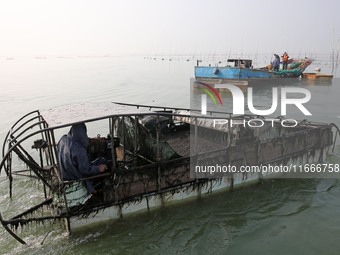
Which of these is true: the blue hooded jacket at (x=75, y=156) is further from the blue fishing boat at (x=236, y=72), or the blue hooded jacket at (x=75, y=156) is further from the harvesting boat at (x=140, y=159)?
the blue fishing boat at (x=236, y=72)

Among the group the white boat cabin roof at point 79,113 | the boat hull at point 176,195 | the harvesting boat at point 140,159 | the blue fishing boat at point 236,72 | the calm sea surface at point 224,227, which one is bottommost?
the calm sea surface at point 224,227

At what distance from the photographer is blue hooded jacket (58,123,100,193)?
18.0 feet

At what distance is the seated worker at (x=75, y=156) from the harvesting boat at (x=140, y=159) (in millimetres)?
130

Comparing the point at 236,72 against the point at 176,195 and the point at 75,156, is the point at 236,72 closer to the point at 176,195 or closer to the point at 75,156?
the point at 176,195

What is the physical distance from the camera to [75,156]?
18.0ft

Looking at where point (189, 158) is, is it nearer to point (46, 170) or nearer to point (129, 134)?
point (129, 134)

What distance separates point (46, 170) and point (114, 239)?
2079 mm

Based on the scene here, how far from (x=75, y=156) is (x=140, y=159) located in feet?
5.76

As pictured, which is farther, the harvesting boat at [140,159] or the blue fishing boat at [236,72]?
the blue fishing boat at [236,72]

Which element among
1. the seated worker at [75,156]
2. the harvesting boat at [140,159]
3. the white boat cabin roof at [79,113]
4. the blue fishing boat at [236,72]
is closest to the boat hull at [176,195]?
the harvesting boat at [140,159]

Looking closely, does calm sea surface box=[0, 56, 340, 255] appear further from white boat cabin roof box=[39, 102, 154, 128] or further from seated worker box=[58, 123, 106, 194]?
white boat cabin roof box=[39, 102, 154, 128]

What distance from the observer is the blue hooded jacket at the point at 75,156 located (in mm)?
Answer: 5477

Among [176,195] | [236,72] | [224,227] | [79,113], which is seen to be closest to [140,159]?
[176,195]

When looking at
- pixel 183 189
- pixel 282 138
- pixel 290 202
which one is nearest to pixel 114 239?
pixel 183 189
